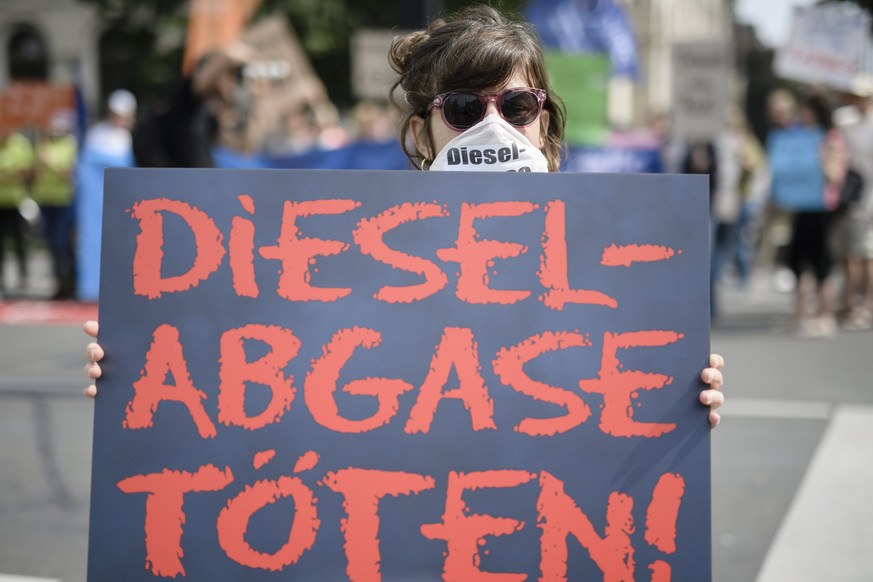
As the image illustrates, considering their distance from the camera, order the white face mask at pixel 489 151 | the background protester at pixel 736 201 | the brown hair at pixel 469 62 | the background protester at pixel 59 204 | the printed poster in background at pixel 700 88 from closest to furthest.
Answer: the white face mask at pixel 489 151
the brown hair at pixel 469 62
the printed poster in background at pixel 700 88
the background protester at pixel 736 201
the background protester at pixel 59 204

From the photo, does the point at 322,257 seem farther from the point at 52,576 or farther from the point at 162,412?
the point at 52,576

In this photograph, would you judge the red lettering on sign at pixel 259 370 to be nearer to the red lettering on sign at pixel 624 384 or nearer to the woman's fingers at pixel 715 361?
the red lettering on sign at pixel 624 384

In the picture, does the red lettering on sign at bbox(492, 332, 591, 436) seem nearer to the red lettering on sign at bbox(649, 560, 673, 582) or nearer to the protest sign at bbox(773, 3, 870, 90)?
the red lettering on sign at bbox(649, 560, 673, 582)

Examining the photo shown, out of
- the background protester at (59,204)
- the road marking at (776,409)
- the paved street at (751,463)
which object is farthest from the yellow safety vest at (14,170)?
the road marking at (776,409)

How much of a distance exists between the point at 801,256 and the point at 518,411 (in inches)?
300

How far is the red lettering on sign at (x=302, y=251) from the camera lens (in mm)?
1986

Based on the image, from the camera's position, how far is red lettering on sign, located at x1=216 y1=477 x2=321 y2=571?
6.29 feet

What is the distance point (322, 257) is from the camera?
78.3 inches

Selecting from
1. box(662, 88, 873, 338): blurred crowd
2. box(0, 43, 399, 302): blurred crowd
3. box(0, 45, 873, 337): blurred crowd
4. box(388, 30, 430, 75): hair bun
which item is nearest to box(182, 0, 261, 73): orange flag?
box(0, 45, 873, 337): blurred crowd

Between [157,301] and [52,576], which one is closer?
[157,301]

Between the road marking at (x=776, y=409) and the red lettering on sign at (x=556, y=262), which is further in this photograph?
the road marking at (x=776, y=409)

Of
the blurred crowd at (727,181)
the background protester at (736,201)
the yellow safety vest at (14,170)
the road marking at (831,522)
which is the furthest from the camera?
the yellow safety vest at (14,170)

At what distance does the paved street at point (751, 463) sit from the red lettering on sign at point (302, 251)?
1.98m

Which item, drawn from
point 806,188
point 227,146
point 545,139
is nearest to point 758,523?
point 545,139
